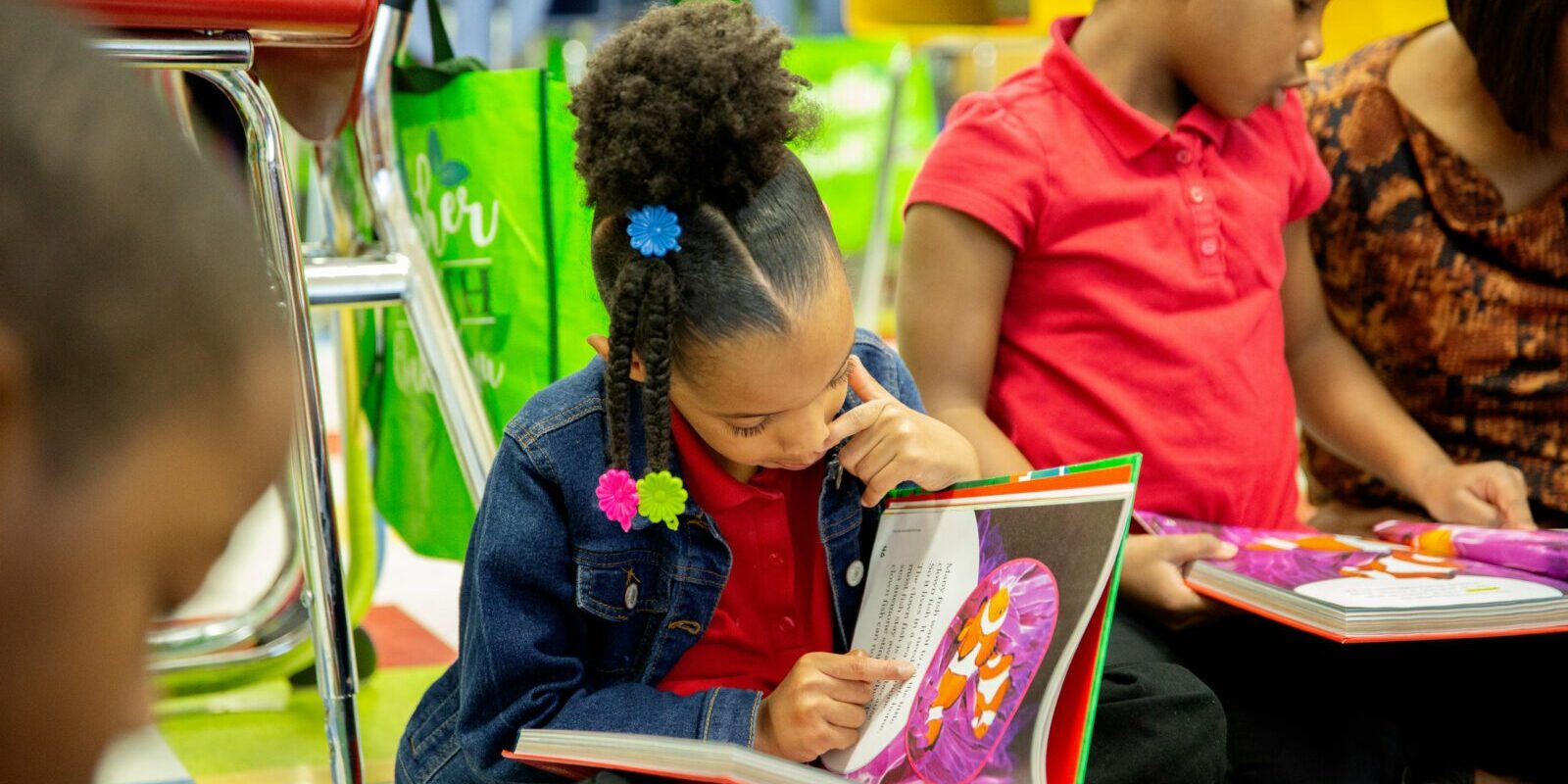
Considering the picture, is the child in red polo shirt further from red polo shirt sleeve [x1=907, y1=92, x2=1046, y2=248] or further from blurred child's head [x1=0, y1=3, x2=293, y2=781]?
blurred child's head [x1=0, y1=3, x2=293, y2=781]

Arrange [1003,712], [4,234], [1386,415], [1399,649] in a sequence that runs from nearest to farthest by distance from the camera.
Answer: [4,234] → [1003,712] → [1399,649] → [1386,415]

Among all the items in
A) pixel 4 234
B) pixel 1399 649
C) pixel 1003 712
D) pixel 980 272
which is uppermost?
pixel 4 234

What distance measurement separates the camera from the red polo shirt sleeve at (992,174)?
101 cm

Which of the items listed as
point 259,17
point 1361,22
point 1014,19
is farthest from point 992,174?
point 1014,19

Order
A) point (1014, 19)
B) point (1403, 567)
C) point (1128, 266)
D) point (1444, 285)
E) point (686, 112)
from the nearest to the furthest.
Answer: point (686, 112), point (1403, 567), point (1128, 266), point (1444, 285), point (1014, 19)

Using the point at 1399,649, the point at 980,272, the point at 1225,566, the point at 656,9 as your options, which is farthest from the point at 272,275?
the point at 1399,649

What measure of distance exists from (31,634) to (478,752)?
42cm

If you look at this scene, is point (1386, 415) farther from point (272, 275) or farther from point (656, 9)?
point (272, 275)

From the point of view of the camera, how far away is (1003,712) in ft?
2.29

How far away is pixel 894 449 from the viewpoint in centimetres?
82

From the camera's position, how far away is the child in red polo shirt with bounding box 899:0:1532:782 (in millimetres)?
1018

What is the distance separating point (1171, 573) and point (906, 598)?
21 cm

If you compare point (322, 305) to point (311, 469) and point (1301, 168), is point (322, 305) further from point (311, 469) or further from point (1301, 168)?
point (1301, 168)

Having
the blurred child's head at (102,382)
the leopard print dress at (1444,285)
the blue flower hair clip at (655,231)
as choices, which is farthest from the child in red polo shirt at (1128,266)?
the blurred child's head at (102,382)
